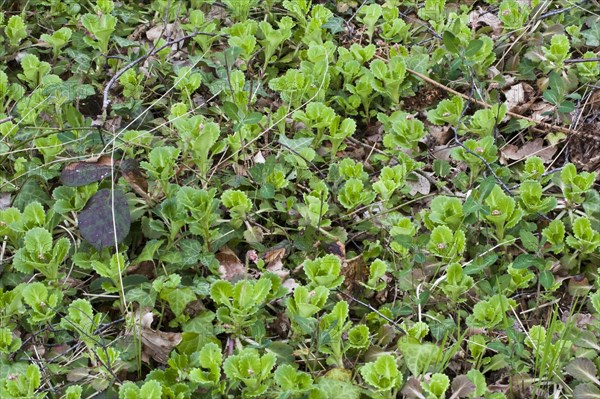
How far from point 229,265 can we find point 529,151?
1.46 metres

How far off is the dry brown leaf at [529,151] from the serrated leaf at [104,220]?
5.49ft

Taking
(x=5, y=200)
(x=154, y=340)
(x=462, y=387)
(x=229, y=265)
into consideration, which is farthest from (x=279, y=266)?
(x=5, y=200)

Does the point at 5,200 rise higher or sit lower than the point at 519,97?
lower

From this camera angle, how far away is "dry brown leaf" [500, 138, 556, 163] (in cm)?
330

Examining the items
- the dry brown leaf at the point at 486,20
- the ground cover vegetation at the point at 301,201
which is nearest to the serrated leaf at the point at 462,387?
the ground cover vegetation at the point at 301,201

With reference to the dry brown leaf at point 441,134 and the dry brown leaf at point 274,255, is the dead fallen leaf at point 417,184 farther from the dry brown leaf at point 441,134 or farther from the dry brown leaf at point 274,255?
the dry brown leaf at point 274,255

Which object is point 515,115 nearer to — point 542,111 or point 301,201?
point 542,111

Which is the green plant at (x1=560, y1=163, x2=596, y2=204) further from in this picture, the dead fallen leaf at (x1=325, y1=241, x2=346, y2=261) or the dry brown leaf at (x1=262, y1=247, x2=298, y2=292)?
the dry brown leaf at (x1=262, y1=247, x2=298, y2=292)

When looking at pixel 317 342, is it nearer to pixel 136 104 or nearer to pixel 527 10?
pixel 136 104

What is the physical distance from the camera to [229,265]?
287 centimetres

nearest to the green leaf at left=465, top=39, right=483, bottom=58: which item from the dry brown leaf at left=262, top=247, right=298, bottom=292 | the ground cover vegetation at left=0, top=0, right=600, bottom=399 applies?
the ground cover vegetation at left=0, top=0, right=600, bottom=399

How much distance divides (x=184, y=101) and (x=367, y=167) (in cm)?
95

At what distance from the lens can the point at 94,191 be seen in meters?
2.98

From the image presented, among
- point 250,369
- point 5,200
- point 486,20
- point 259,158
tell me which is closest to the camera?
point 250,369
